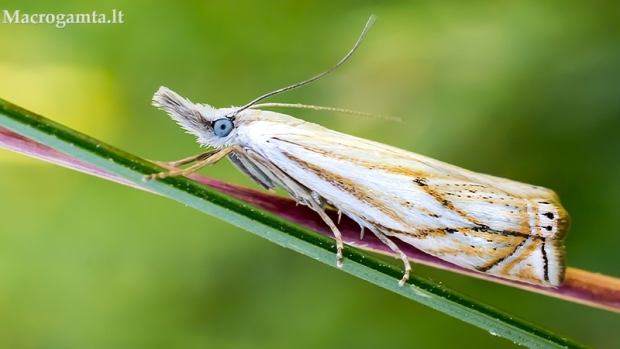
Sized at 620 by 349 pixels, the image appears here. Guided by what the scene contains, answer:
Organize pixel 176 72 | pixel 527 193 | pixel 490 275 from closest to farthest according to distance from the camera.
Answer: pixel 490 275, pixel 527 193, pixel 176 72

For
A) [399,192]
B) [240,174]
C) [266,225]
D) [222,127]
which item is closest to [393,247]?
[399,192]

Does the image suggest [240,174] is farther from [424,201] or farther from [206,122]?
[424,201]

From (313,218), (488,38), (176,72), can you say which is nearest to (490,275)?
(313,218)

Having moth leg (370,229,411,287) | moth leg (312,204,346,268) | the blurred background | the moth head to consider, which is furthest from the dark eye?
the blurred background

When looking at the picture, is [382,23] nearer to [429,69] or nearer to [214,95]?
[429,69]

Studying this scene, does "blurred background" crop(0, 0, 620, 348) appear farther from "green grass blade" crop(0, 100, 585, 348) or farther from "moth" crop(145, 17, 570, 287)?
"green grass blade" crop(0, 100, 585, 348)
